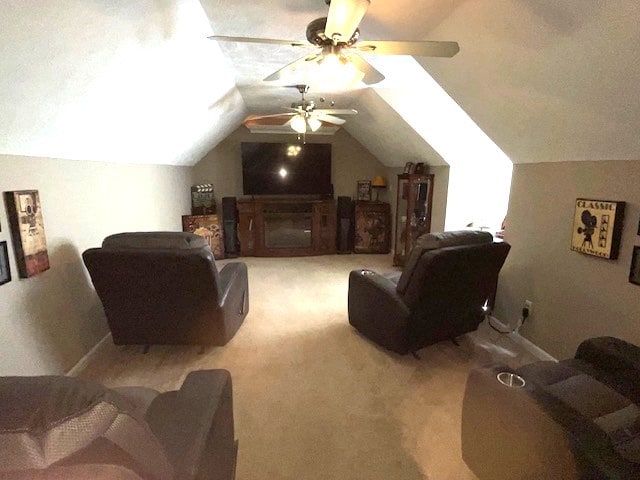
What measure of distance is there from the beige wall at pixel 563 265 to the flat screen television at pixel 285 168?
11.4 feet

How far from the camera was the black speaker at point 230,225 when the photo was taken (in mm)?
5676

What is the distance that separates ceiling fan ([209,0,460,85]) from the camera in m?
1.35

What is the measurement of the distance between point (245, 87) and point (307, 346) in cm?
295

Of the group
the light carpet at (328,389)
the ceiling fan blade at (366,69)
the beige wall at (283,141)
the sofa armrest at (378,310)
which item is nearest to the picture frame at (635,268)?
the light carpet at (328,389)

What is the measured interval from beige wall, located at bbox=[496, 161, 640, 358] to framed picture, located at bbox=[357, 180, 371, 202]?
11.3 ft

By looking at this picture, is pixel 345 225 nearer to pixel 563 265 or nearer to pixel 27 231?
pixel 563 265

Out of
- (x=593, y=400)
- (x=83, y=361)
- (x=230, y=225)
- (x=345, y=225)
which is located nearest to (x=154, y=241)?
(x=83, y=361)

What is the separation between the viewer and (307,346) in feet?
9.47

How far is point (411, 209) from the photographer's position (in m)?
4.95

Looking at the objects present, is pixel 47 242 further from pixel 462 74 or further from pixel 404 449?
pixel 462 74

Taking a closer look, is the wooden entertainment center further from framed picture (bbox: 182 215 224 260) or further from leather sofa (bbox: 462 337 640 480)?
leather sofa (bbox: 462 337 640 480)

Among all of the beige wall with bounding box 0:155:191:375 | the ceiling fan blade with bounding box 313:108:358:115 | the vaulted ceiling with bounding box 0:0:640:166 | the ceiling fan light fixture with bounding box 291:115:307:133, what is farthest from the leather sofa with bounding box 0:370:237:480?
the ceiling fan light fixture with bounding box 291:115:307:133

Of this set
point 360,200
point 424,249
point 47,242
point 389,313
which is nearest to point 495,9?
point 424,249

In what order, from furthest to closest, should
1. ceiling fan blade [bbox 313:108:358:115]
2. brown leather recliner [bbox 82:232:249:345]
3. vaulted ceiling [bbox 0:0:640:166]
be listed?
ceiling fan blade [bbox 313:108:358:115]
brown leather recliner [bbox 82:232:249:345]
vaulted ceiling [bbox 0:0:640:166]
